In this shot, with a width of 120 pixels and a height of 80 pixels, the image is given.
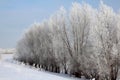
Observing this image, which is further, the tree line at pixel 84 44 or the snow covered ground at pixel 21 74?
the tree line at pixel 84 44

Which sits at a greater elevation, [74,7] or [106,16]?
[74,7]

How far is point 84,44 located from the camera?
25.5 metres

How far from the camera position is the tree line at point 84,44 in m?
20.2

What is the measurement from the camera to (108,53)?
66.3 ft

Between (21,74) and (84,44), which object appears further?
(84,44)

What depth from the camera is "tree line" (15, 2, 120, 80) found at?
2020cm

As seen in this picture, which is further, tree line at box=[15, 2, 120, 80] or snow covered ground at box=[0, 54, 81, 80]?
tree line at box=[15, 2, 120, 80]

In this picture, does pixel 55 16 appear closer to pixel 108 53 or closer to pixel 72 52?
pixel 72 52

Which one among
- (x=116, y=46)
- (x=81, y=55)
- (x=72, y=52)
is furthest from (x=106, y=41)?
(x=72, y=52)

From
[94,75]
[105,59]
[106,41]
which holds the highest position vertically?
[106,41]

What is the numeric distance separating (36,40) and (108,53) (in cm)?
2321

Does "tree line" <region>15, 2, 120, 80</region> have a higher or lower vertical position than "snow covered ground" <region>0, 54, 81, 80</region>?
higher

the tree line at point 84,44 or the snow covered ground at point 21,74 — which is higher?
the tree line at point 84,44

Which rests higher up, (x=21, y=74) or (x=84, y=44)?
(x=84, y=44)
